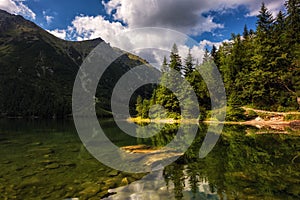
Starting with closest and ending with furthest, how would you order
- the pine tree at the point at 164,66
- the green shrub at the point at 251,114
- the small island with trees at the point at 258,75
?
the small island with trees at the point at 258,75 < the green shrub at the point at 251,114 < the pine tree at the point at 164,66

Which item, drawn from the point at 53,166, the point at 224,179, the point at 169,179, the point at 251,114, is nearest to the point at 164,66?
the point at 251,114

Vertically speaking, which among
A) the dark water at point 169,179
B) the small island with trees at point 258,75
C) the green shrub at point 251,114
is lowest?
the dark water at point 169,179

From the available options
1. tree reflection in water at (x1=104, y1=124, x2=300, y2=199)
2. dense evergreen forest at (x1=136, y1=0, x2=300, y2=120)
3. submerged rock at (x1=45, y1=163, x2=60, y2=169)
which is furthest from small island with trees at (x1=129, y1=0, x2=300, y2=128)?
submerged rock at (x1=45, y1=163, x2=60, y2=169)

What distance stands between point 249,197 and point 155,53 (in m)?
25.7

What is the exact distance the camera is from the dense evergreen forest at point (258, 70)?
42.5 metres

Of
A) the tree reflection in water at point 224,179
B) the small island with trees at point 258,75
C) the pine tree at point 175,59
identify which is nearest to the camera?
the tree reflection in water at point 224,179

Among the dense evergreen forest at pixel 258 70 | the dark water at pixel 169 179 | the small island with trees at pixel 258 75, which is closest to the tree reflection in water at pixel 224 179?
the dark water at pixel 169 179

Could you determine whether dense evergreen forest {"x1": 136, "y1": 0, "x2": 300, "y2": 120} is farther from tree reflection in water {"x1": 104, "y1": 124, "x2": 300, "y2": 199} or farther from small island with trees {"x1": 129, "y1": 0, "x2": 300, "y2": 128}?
tree reflection in water {"x1": 104, "y1": 124, "x2": 300, "y2": 199}

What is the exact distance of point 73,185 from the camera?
32.6 ft

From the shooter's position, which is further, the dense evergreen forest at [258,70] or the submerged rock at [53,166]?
the dense evergreen forest at [258,70]

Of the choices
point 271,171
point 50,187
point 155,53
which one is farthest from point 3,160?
point 155,53

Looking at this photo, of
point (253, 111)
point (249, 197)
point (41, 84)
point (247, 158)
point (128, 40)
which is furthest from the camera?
point (41, 84)

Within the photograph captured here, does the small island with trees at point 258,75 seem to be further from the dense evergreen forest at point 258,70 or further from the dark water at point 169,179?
the dark water at point 169,179

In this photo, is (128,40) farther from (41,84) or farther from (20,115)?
(41,84)
